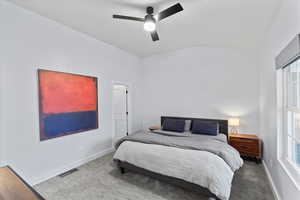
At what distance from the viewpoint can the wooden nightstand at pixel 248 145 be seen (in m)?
3.28

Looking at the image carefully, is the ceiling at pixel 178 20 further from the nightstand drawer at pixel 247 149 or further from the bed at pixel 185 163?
the nightstand drawer at pixel 247 149

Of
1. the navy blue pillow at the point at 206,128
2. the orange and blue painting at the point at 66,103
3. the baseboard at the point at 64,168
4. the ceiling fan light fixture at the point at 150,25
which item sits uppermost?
the ceiling fan light fixture at the point at 150,25

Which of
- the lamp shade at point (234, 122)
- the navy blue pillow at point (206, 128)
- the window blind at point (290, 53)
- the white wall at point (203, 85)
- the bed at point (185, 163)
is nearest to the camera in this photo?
the window blind at point (290, 53)

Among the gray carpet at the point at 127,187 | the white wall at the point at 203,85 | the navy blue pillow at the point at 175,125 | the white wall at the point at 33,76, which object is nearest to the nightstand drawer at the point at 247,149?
the gray carpet at the point at 127,187

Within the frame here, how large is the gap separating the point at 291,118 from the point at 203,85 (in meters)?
2.48

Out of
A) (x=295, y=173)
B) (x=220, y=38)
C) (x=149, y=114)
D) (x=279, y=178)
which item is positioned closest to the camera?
(x=295, y=173)

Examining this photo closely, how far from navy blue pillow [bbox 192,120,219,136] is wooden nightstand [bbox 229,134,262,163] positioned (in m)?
0.45

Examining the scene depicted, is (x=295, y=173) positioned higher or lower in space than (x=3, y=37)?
lower

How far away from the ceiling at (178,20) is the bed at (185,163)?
2.26 meters

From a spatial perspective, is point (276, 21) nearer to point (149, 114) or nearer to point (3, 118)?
point (149, 114)

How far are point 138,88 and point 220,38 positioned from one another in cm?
285

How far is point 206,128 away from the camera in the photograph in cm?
364

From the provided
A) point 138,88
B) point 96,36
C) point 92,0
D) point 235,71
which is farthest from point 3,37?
point 235,71

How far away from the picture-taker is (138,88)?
510 centimetres
